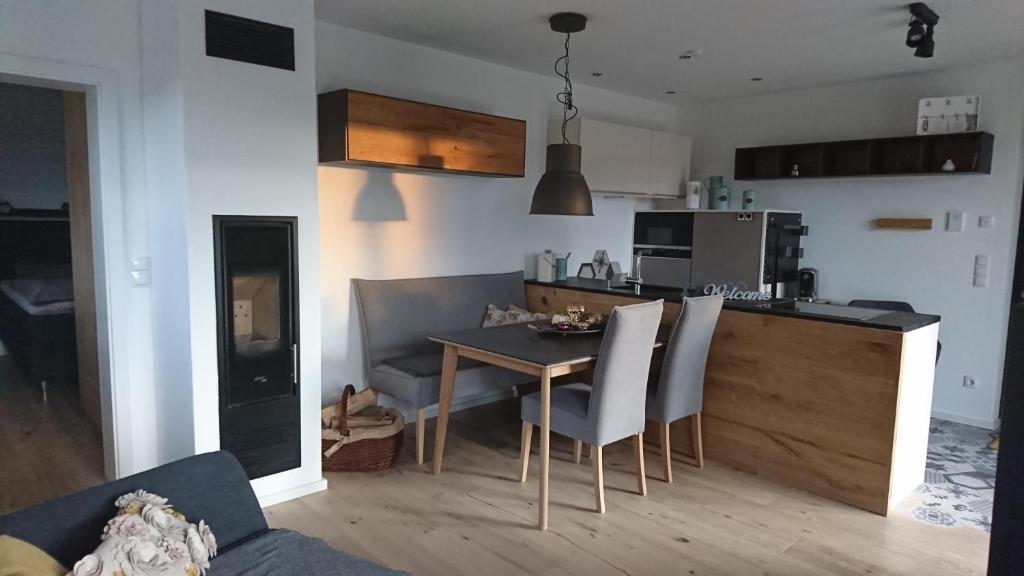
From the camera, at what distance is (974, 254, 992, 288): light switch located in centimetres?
423

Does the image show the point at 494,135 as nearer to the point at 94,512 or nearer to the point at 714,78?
the point at 714,78

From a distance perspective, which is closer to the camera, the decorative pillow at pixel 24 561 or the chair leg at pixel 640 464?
the decorative pillow at pixel 24 561

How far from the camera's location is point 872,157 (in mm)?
4566

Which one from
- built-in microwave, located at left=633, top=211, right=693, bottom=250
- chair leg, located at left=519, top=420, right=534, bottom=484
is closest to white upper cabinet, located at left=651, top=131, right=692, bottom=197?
built-in microwave, located at left=633, top=211, right=693, bottom=250

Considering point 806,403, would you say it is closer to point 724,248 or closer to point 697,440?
point 697,440

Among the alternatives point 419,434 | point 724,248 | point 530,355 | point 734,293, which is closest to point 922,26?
point 734,293

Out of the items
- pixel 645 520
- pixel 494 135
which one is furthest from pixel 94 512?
pixel 494 135

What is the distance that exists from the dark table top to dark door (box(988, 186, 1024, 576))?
1599mm

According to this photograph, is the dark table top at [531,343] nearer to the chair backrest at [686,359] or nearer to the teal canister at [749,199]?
the chair backrest at [686,359]

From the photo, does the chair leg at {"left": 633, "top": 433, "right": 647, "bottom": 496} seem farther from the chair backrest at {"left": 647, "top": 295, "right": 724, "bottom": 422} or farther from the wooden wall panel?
the wooden wall panel

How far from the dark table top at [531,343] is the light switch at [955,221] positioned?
239cm

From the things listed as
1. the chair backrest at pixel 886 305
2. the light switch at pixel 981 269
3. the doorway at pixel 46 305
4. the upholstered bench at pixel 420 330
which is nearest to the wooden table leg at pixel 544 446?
the upholstered bench at pixel 420 330

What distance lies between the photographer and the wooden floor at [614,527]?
250 cm

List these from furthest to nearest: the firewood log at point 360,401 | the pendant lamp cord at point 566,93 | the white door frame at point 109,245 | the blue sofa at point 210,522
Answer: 1. the pendant lamp cord at point 566,93
2. the firewood log at point 360,401
3. the white door frame at point 109,245
4. the blue sofa at point 210,522
